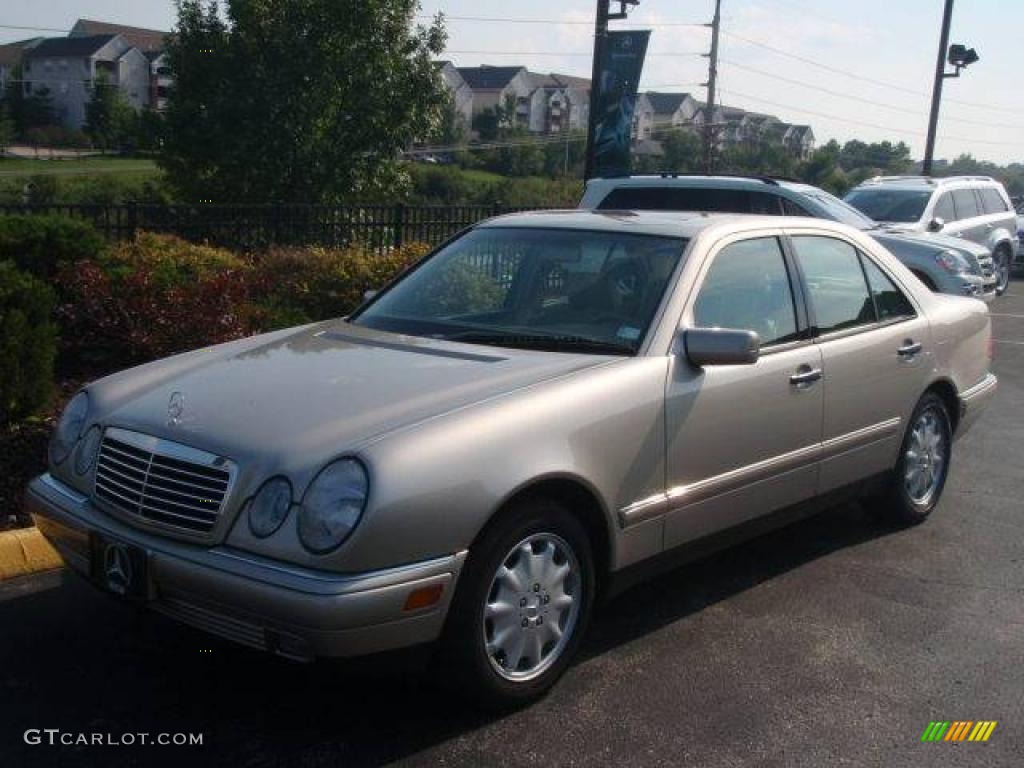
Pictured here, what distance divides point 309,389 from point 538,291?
1.35m

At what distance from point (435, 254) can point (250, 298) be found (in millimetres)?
3221

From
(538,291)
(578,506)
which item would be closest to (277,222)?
(538,291)

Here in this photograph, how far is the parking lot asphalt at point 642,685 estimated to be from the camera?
363 cm

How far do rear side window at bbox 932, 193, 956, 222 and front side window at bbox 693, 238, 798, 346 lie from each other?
12222 mm

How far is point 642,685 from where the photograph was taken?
4148mm

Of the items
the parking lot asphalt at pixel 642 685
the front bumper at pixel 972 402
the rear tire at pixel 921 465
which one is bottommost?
the parking lot asphalt at pixel 642 685

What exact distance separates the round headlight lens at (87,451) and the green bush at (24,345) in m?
1.88

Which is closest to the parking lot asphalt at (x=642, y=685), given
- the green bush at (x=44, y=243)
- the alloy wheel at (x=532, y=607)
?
the alloy wheel at (x=532, y=607)

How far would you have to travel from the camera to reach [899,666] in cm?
439

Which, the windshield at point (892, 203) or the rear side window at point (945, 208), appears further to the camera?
the rear side window at point (945, 208)

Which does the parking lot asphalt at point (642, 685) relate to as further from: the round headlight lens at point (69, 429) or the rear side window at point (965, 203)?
the rear side window at point (965, 203)

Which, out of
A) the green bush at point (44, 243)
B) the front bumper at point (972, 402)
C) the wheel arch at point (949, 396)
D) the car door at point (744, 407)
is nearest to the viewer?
the car door at point (744, 407)

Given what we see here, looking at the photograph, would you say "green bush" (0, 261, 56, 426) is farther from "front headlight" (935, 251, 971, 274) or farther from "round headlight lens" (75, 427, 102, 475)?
"front headlight" (935, 251, 971, 274)

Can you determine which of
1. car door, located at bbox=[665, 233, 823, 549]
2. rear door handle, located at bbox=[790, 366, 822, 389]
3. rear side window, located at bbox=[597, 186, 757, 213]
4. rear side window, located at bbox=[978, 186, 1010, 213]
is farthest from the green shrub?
rear side window, located at bbox=[978, 186, 1010, 213]
